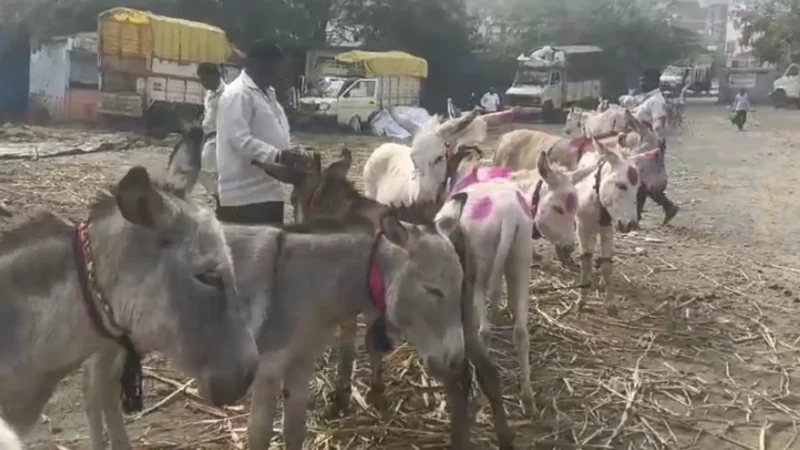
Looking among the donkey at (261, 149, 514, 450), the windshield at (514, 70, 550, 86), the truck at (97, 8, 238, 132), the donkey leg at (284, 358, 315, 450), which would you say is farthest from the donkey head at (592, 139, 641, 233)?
the windshield at (514, 70, 550, 86)

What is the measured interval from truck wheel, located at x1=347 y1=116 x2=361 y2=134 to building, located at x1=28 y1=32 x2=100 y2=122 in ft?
23.0

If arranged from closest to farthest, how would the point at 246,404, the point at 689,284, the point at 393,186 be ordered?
1. the point at 246,404
2. the point at 393,186
3. the point at 689,284

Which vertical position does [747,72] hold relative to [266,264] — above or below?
above

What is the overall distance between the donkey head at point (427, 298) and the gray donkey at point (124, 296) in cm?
103

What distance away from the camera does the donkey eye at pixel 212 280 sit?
287 centimetres

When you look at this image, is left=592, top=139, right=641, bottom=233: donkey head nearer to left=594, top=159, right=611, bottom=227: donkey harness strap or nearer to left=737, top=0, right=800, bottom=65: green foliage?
left=594, top=159, right=611, bottom=227: donkey harness strap

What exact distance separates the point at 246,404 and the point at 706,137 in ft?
78.2

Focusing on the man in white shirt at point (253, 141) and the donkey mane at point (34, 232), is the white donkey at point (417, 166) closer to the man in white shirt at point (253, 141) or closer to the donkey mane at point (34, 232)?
the man in white shirt at point (253, 141)

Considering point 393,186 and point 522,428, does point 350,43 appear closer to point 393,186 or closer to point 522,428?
point 393,186

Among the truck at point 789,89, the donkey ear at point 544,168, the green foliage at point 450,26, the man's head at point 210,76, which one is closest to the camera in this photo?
the donkey ear at point 544,168

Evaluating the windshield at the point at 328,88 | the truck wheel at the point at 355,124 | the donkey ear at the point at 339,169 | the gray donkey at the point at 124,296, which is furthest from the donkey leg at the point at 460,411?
the windshield at the point at 328,88

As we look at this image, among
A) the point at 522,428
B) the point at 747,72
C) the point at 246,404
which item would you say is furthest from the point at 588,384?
the point at 747,72

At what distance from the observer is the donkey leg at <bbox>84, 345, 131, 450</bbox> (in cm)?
416

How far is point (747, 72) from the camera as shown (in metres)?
44.9
